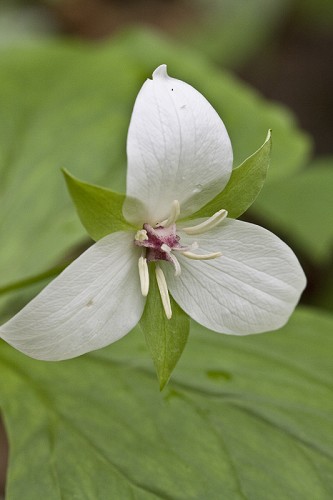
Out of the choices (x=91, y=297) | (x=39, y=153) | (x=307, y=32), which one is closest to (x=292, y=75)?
(x=307, y=32)

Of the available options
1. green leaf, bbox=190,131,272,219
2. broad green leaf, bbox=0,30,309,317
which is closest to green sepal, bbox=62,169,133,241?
green leaf, bbox=190,131,272,219

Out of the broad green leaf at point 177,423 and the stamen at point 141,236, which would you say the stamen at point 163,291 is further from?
the broad green leaf at point 177,423

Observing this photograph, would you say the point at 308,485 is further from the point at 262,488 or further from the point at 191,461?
the point at 191,461

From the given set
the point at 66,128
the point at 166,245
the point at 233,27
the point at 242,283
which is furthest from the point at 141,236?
the point at 233,27

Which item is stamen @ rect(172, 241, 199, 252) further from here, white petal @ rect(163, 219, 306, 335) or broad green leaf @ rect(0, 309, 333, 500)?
broad green leaf @ rect(0, 309, 333, 500)

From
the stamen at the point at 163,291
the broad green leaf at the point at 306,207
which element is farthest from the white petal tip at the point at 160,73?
the broad green leaf at the point at 306,207

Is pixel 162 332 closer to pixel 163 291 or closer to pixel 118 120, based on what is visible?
pixel 163 291

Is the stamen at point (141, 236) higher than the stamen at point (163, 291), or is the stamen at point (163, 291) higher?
the stamen at point (141, 236)
